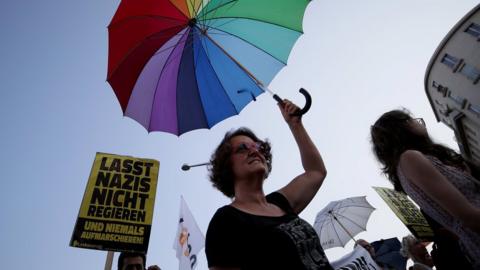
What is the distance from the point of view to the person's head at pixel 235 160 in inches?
90.4

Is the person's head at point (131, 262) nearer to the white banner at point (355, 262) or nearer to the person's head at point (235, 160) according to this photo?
the person's head at point (235, 160)

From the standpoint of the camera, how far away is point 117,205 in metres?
4.32

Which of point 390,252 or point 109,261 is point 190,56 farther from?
point 390,252

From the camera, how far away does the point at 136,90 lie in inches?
160

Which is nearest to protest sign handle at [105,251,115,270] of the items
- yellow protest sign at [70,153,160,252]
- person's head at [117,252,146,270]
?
yellow protest sign at [70,153,160,252]

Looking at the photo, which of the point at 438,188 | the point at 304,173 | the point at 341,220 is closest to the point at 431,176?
the point at 438,188

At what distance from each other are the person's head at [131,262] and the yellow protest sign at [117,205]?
1.99ft

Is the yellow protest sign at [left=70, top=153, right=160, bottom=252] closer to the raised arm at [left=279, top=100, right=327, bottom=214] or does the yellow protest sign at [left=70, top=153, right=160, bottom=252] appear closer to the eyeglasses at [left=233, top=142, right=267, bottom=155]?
the eyeglasses at [left=233, top=142, right=267, bottom=155]

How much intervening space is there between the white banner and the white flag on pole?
16.9 feet

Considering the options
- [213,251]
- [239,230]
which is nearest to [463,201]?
[239,230]

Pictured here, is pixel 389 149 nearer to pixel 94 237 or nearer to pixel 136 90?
pixel 136 90

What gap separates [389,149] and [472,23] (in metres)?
28.6

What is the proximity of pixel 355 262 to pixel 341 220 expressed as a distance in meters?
9.91

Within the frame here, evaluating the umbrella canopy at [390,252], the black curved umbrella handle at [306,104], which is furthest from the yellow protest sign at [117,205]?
the umbrella canopy at [390,252]
